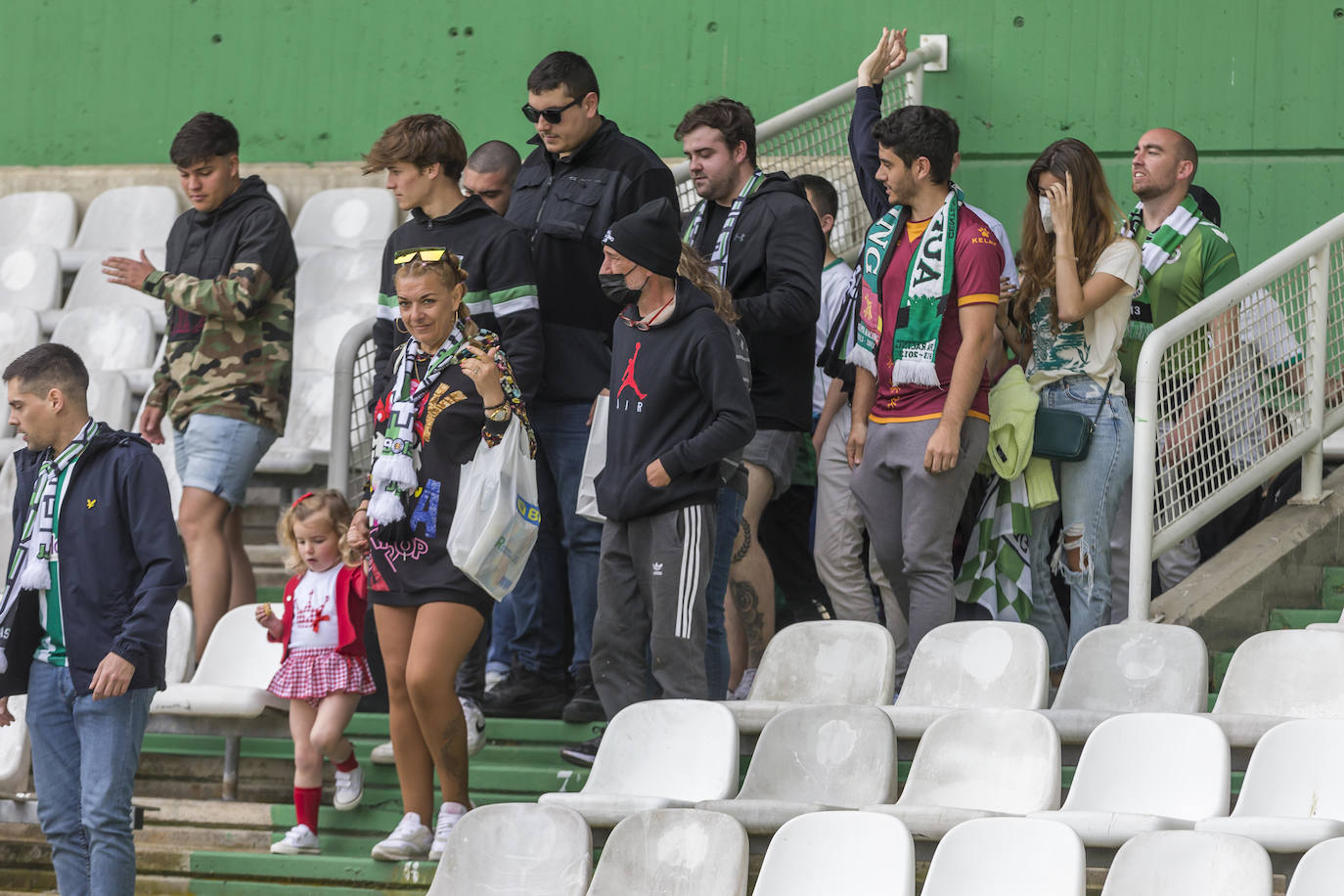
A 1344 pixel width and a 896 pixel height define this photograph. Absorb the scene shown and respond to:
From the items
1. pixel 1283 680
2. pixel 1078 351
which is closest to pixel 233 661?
pixel 1078 351

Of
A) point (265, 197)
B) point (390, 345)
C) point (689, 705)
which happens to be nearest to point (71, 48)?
point (265, 197)

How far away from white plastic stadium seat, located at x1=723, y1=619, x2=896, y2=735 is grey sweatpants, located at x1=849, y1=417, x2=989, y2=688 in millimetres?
192

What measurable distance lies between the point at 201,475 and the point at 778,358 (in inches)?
72.6

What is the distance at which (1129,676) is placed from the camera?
440cm

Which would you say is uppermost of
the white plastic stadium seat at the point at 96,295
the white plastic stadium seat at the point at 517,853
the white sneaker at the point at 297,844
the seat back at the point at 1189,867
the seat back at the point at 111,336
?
the white plastic stadium seat at the point at 96,295

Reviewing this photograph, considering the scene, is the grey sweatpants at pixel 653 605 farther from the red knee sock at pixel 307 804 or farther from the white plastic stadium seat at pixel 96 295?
the white plastic stadium seat at pixel 96 295

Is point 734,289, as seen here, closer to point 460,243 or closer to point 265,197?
point 460,243

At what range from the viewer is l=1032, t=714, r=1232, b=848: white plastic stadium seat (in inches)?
147

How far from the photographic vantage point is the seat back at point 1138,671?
4.30 metres

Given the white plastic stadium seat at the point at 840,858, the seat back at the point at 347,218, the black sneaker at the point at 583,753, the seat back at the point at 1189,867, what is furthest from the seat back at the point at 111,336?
the seat back at the point at 1189,867

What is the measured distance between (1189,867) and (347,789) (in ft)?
8.24

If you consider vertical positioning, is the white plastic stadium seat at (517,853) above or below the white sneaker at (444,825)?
above

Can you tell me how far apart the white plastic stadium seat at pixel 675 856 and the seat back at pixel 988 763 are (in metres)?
0.51

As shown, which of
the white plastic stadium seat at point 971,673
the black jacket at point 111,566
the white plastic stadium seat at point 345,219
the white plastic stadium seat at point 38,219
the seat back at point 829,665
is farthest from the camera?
the white plastic stadium seat at point 38,219
